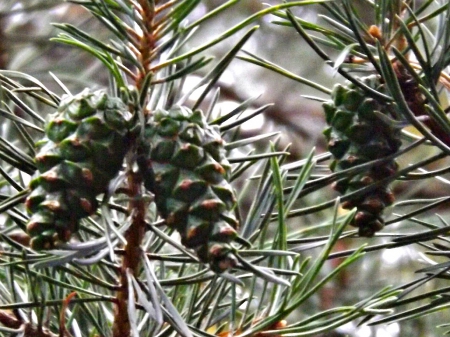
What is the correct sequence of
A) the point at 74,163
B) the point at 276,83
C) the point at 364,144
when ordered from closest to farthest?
the point at 74,163
the point at 364,144
the point at 276,83

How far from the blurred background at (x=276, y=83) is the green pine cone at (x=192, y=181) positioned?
19cm

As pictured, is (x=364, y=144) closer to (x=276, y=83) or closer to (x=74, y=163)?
(x=74, y=163)

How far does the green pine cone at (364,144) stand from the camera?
559mm

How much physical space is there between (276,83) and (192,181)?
1780 millimetres

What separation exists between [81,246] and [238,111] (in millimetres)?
150

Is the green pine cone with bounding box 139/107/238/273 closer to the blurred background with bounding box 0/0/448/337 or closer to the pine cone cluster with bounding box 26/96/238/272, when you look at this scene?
the pine cone cluster with bounding box 26/96/238/272

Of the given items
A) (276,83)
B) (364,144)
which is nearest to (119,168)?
(364,144)

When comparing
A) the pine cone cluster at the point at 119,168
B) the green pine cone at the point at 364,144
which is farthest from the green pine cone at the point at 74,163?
the green pine cone at the point at 364,144

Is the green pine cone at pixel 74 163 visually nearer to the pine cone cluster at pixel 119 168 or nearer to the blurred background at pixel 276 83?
the pine cone cluster at pixel 119 168

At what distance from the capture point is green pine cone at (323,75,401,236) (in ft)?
1.83

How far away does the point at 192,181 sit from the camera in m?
0.46

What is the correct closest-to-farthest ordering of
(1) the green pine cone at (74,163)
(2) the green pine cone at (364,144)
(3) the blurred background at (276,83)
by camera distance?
(1) the green pine cone at (74,163)
(2) the green pine cone at (364,144)
(3) the blurred background at (276,83)

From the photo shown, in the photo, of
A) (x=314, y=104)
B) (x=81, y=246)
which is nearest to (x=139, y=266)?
(x=81, y=246)

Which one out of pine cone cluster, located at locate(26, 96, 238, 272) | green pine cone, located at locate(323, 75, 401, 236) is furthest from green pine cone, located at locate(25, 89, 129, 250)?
green pine cone, located at locate(323, 75, 401, 236)
